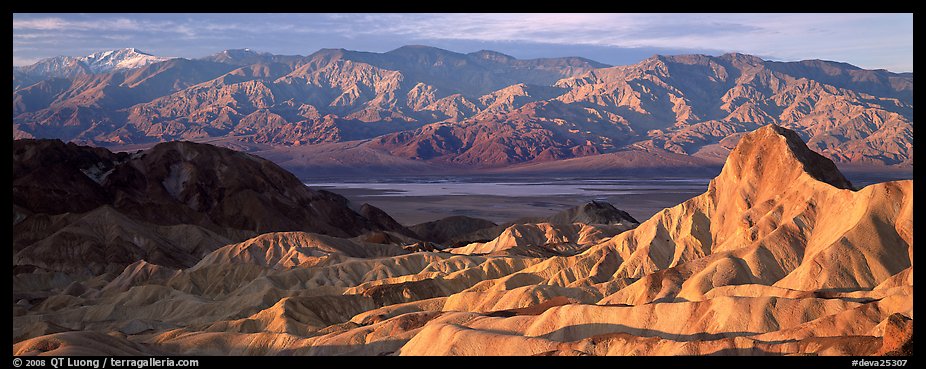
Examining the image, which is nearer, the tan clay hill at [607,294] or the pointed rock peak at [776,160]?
the tan clay hill at [607,294]

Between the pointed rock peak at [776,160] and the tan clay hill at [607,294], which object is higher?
the pointed rock peak at [776,160]

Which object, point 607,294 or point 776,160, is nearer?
point 607,294

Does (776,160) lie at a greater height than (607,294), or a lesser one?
greater

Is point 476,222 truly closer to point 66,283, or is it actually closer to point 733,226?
point 66,283
